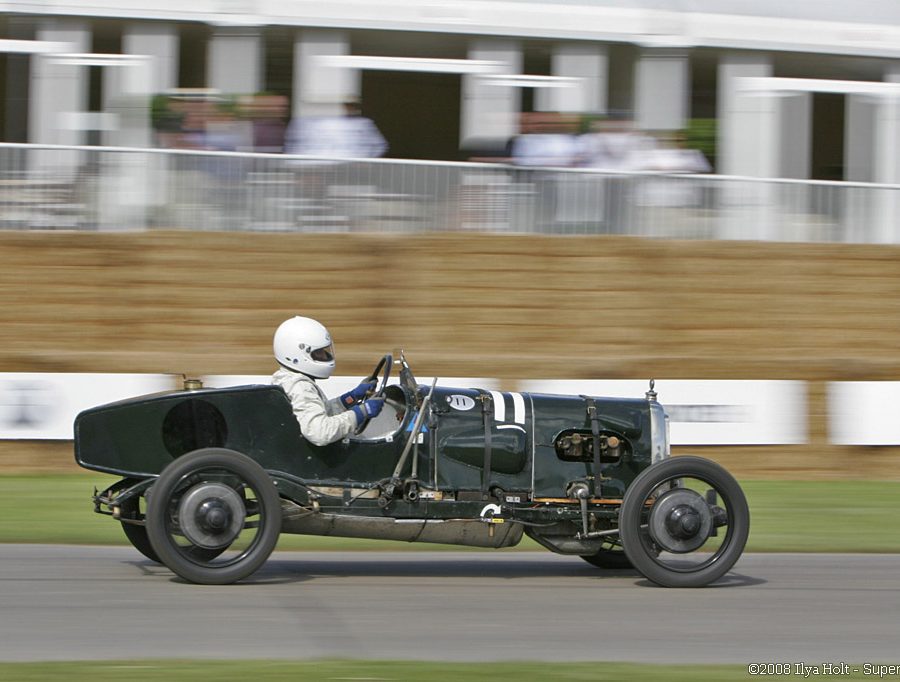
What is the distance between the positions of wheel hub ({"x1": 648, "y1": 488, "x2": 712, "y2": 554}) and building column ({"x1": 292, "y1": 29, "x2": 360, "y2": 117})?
888 cm

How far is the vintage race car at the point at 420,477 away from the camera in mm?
6895

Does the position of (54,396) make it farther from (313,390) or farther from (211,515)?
(211,515)

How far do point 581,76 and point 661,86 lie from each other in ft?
3.37

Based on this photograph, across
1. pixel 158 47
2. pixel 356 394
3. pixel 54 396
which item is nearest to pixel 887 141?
pixel 158 47

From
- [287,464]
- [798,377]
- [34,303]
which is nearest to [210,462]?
[287,464]

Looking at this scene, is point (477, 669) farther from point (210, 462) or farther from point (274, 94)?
point (274, 94)

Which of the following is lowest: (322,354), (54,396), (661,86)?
(54,396)

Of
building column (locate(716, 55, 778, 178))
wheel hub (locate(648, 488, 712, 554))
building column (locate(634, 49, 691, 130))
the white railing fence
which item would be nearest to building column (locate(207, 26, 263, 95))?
the white railing fence

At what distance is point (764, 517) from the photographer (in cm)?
1068

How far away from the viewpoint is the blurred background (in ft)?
42.1

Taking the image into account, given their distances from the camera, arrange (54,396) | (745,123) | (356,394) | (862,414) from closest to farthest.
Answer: (356,394)
(54,396)
(862,414)
(745,123)

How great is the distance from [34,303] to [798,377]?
7246 mm

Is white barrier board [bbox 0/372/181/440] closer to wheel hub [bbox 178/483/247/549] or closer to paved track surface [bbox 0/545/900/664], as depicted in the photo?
→ paved track surface [bbox 0/545/900/664]

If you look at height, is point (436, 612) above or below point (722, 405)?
below
